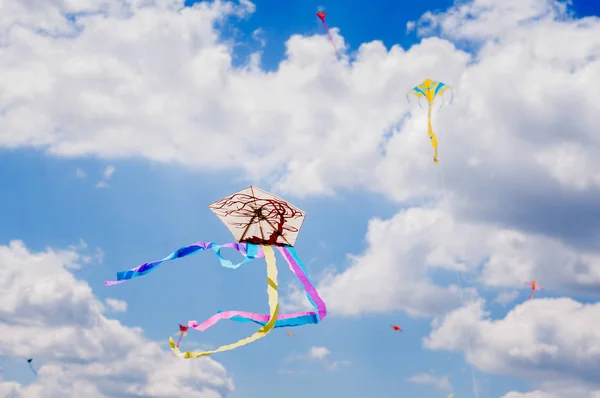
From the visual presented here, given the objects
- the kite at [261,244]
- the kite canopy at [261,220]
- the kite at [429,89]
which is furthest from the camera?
the kite at [429,89]

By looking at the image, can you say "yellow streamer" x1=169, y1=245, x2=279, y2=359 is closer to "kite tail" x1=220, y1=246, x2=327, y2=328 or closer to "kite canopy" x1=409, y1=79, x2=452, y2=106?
"kite tail" x1=220, y1=246, x2=327, y2=328

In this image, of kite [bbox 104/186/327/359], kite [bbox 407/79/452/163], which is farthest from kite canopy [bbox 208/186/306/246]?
kite [bbox 407/79/452/163]

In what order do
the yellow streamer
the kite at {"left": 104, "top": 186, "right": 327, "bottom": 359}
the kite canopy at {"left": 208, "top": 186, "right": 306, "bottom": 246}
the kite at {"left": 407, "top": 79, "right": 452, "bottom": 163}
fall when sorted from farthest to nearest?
the kite at {"left": 407, "top": 79, "right": 452, "bottom": 163} → the kite canopy at {"left": 208, "top": 186, "right": 306, "bottom": 246} → the kite at {"left": 104, "top": 186, "right": 327, "bottom": 359} → the yellow streamer

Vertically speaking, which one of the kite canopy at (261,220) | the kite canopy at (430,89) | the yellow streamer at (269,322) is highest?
the kite canopy at (430,89)

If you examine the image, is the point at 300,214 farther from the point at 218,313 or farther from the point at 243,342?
the point at 243,342

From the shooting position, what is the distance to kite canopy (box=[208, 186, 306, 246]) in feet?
95.5

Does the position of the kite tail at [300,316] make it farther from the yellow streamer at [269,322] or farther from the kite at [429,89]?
the kite at [429,89]

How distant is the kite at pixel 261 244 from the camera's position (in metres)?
25.8

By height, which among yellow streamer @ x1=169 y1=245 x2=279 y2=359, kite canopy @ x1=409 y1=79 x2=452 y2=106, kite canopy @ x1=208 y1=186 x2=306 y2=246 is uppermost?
kite canopy @ x1=409 y1=79 x2=452 y2=106

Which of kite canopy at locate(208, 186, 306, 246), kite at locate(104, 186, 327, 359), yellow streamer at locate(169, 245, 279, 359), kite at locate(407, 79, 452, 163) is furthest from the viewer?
kite at locate(407, 79, 452, 163)

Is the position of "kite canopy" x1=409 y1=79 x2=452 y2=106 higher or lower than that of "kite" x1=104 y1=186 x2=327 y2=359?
higher

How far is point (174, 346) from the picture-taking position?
24.0 meters

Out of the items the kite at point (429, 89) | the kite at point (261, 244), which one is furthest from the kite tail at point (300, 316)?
the kite at point (429, 89)

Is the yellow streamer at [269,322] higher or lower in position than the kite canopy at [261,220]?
lower
